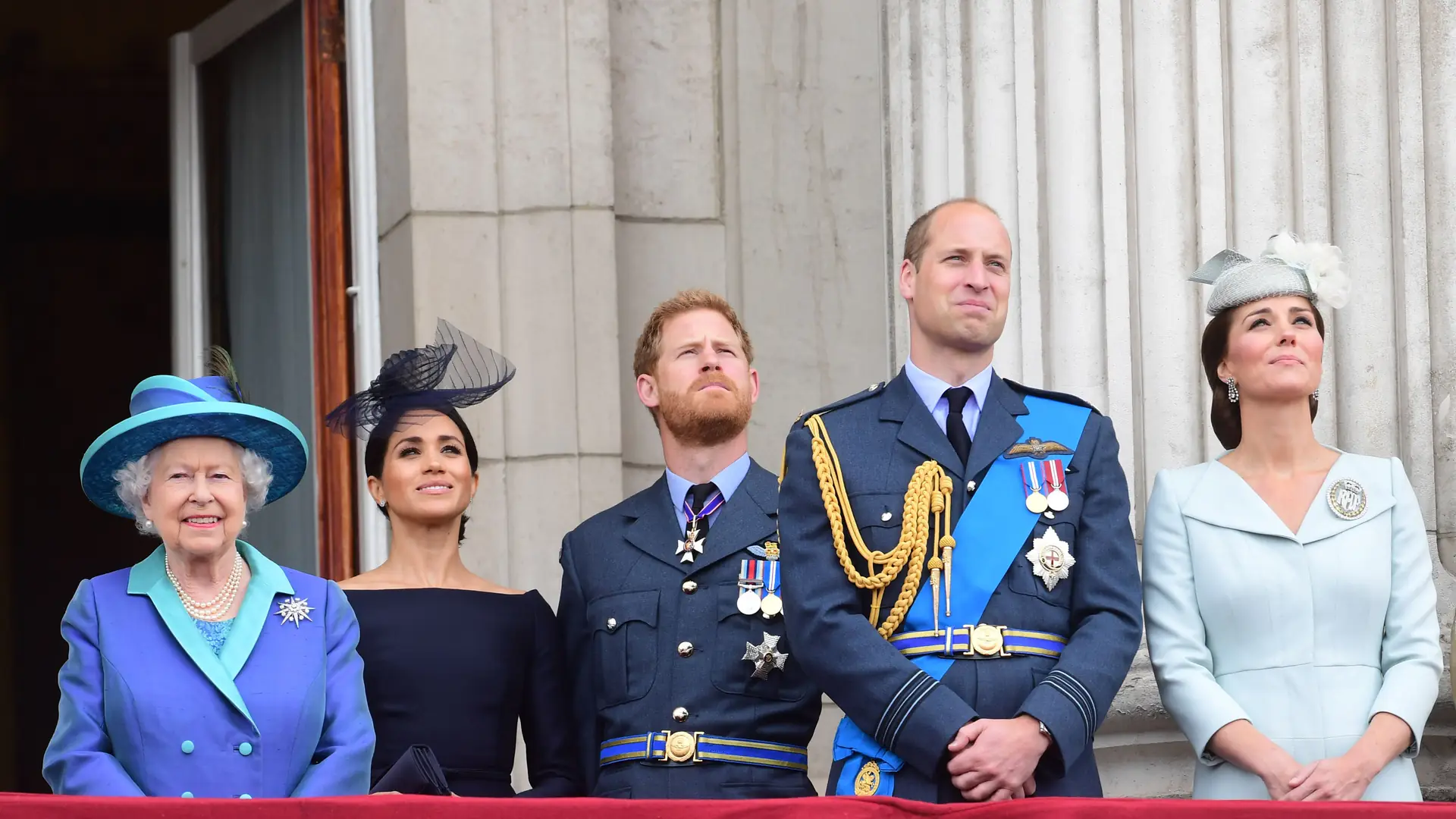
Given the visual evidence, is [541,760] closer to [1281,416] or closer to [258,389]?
[1281,416]

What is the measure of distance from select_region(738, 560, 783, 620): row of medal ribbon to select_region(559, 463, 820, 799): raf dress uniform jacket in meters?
0.02

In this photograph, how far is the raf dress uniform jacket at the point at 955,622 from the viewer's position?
4004mm

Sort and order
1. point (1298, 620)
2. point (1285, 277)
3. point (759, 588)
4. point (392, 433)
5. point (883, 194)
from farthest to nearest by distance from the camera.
Result: 1. point (883, 194)
2. point (392, 433)
3. point (759, 588)
4. point (1285, 277)
5. point (1298, 620)

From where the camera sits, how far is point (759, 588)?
474 cm

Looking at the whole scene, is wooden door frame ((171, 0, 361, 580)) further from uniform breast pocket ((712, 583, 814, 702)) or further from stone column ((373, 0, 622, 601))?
uniform breast pocket ((712, 583, 814, 702))

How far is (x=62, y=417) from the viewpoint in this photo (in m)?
11.0

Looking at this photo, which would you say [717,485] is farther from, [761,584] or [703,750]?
[703,750]

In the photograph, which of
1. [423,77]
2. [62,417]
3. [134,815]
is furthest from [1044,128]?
[62,417]

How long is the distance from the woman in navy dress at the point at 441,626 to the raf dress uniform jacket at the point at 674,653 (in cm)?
10

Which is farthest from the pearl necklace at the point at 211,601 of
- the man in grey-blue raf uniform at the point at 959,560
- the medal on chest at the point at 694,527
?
the man in grey-blue raf uniform at the point at 959,560

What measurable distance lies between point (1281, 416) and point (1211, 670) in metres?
0.55

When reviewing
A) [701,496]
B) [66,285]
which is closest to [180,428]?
[701,496]

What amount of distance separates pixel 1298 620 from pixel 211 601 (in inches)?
83.7

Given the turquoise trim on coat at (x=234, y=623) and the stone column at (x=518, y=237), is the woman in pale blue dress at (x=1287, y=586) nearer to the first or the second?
the turquoise trim on coat at (x=234, y=623)
